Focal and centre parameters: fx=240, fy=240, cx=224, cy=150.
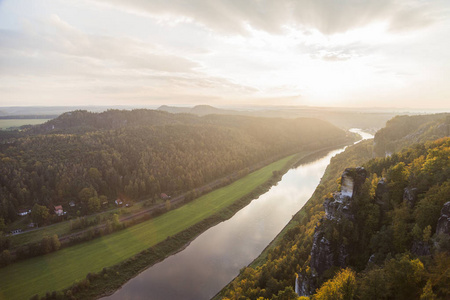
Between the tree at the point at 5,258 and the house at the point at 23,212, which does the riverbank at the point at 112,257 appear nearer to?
the tree at the point at 5,258

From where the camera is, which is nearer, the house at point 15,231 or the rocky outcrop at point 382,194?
the rocky outcrop at point 382,194

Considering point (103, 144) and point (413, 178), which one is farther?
point (103, 144)

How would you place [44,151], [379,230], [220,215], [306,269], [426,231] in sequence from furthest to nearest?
[44,151] < [220,215] < [306,269] < [379,230] < [426,231]

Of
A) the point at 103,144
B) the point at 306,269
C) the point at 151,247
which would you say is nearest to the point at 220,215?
the point at 151,247

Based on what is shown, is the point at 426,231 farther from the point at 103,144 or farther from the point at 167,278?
the point at 103,144

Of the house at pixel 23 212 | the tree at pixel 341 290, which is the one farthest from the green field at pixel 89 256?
the tree at pixel 341 290

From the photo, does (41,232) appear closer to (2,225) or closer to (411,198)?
(2,225)
